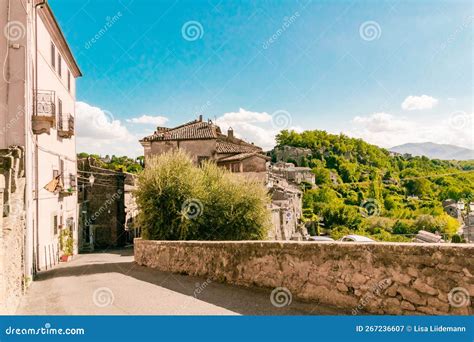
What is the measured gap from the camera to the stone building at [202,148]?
29625 millimetres

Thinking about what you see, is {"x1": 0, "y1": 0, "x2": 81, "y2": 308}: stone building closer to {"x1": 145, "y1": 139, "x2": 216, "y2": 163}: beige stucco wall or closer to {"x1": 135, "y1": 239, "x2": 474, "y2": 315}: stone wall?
{"x1": 135, "y1": 239, "x2": 474, "y2": 315}: stone wall

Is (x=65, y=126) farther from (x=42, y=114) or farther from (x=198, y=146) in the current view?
(x=198, y=146)

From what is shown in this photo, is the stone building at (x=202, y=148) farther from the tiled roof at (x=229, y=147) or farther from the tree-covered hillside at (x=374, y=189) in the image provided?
the tree-covered hillside at (x=374, y=189)

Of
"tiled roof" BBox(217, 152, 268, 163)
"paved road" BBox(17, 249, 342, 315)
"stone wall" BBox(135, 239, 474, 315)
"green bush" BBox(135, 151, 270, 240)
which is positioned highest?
"tiled roof" BBox(217, 152, 268, 163)

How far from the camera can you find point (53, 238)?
57.2ft

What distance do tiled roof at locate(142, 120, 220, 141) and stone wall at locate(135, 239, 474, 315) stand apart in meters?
21.1

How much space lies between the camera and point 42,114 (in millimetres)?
14688

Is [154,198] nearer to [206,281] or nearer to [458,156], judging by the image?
[206,281]

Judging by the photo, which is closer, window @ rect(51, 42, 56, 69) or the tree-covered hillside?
window @ rect(51, 42, 56, 69)

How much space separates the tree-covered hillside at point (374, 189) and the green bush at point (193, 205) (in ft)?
128

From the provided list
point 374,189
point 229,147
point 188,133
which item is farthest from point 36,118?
point 374,189

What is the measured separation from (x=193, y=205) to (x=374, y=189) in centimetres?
9566

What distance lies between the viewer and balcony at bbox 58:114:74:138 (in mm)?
18439

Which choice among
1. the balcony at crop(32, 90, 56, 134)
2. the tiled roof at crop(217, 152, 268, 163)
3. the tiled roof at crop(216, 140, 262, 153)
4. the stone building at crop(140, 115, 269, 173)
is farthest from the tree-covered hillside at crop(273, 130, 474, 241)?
the balcony at crop(32, 90, 56, 134)
